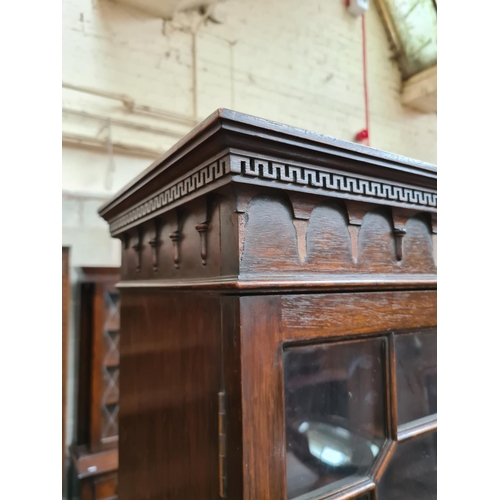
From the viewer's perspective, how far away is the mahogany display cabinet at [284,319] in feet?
1.50

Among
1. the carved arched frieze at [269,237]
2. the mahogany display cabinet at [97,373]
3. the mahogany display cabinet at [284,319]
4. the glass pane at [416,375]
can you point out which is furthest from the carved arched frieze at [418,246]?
the mahogany display cabinet at [97,373]

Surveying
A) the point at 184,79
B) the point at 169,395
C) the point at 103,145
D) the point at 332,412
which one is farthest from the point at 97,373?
the point at 184,79

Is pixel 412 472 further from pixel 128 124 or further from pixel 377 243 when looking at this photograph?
pixel 128 124

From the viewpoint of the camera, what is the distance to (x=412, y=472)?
636 mm

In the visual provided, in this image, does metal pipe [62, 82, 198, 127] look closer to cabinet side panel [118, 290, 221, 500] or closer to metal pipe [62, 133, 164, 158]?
metal pipe [62, 133, 164, 158]

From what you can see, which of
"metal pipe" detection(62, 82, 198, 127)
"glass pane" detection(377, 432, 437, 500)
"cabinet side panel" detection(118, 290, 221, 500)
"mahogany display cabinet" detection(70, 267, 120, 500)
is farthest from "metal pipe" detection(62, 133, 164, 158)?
"glass pane" detection(377, 432, 437, 500)

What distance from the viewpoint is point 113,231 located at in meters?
0.91

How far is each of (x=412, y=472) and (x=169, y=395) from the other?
16.3 inches

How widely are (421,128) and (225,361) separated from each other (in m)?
2.77

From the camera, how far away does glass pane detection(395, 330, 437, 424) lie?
643mm

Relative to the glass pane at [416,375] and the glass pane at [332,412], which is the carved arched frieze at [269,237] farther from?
the glass pane at [416,375]

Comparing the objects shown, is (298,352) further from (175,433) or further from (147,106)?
(147,106)

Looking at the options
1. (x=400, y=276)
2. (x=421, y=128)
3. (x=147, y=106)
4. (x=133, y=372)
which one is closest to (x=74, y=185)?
(x=147, y=106)

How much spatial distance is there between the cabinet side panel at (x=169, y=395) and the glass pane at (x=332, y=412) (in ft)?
0.33
